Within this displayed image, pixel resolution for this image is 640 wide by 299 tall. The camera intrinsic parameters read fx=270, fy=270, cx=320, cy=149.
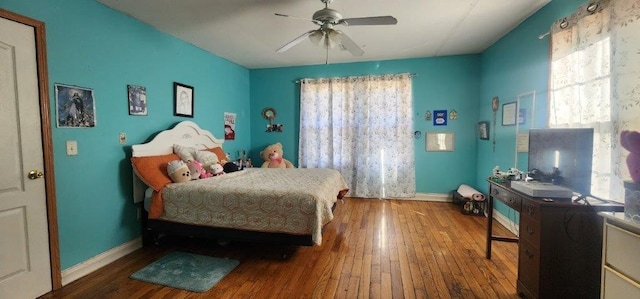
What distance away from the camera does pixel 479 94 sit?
4352 millimetres

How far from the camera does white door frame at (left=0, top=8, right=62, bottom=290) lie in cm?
202

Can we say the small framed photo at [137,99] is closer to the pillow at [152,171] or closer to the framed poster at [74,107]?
the framed poster at [74,107]

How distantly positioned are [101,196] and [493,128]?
15.4ft

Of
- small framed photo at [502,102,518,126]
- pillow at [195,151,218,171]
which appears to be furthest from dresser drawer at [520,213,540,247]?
pillow at [195,151,218,171]

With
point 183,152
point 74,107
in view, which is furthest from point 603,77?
point 74,107

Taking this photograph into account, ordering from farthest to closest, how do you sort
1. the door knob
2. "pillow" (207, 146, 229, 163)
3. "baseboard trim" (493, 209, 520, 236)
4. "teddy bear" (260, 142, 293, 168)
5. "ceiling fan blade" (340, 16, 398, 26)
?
"teddy bear" (260, 142, 293, 168) < "pillow" (207, 146, 229, 163) < "baseboard trim" (493, 209, 520, 236) < "ceiling fan blade" (340, 16, 398, 26) < the door knob

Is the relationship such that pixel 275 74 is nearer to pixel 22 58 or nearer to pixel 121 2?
pixel 121 2

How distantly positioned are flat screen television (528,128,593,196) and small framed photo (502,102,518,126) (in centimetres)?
115

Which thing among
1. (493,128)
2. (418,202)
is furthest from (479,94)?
(418,202)

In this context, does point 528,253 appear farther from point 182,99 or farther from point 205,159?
point 182,99

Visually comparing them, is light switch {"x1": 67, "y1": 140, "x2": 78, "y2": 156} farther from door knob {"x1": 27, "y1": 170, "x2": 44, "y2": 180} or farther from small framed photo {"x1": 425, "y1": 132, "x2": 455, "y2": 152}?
small framed photo {"x1": 425, "y1": 132, "x2": 455, "y2": 152}

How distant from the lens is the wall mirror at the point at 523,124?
286cm

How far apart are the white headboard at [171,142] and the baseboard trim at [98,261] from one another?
18.4 inches

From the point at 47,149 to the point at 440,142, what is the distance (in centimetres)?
481
